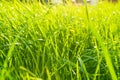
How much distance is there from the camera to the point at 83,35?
821 millimetres

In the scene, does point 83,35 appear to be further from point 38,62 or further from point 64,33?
point 38,62

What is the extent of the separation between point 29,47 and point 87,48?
0.51 feet

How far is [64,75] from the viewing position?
0.56 metres

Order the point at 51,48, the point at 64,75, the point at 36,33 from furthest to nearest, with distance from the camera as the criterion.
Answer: the point at 36,33 → the point at 51,48 → the point at 64,75

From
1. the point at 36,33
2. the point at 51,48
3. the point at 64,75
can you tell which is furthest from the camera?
the point at 36,33

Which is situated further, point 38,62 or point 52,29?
point 52,29

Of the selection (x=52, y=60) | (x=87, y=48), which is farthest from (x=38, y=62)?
(x=87, y=48)

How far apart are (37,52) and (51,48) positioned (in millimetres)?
35

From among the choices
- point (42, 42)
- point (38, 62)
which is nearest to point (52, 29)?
point (42, 42)

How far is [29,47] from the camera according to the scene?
68 centimetres

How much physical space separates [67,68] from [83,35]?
26 cm

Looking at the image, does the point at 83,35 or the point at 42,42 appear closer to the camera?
the point at 42,42

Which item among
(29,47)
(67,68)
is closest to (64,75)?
(67,68)

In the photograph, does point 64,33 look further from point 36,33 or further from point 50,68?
point 50,68
